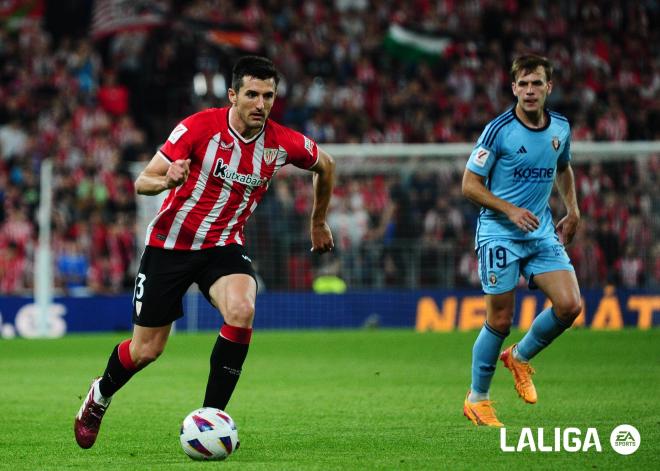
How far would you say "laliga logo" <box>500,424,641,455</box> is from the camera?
6.85m

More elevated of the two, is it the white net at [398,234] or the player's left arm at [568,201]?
the player's left arm at [568,201]

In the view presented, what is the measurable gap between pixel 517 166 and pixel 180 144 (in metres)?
2.40

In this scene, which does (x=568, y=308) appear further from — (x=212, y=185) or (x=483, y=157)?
(x=212, y=185)

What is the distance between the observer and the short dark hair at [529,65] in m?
8.29

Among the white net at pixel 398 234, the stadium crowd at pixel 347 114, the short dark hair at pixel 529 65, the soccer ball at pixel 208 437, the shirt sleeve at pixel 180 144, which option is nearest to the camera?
the soccer ball at pixel 208 437

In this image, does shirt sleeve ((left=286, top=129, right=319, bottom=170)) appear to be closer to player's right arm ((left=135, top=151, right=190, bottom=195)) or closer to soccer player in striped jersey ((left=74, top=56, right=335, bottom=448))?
soccer player in striped jersey ((left=74, top=56, right=335, bottom=448))

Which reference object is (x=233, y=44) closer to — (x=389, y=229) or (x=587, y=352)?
(x=389, y=229)

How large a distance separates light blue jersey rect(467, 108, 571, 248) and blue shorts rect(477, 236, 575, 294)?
0.05 metres

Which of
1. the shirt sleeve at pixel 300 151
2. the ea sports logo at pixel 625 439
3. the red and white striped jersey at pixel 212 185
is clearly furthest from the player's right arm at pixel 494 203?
the red and white striped jersey at pixel 212 185

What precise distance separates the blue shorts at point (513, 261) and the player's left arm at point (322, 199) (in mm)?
1170

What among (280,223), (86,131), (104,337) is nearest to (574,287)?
(104,337)

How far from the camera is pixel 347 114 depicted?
23922 millimetres

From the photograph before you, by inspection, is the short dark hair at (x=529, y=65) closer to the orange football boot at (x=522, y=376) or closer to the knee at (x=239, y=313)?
the orange football boot at (x=522, y=376)

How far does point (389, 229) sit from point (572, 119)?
17.2 feet
